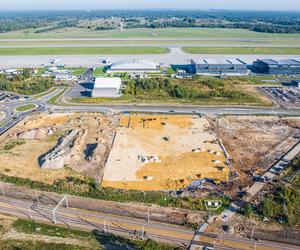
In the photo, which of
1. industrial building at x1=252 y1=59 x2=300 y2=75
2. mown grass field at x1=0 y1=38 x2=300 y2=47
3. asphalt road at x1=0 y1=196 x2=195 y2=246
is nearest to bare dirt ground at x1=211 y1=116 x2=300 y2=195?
asphalt road at x1=0 y1=196 x2=195 y2=246

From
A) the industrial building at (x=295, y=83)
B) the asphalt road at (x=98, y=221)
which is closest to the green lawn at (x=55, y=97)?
the asphalt road at (x=98, y=221)

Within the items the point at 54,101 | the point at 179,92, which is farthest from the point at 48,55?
the point at 179,92

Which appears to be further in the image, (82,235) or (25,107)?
(25,107)

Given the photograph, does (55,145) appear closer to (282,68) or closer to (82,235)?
(82,235)

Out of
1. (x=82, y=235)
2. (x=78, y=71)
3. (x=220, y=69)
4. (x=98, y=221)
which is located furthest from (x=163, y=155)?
(x=78, y=71)

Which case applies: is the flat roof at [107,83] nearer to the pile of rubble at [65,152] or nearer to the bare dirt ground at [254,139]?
the pile of rubble at [65,152]

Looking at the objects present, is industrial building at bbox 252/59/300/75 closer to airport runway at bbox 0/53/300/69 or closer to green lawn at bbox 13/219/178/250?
airport runway at bbox 0/53/300/69

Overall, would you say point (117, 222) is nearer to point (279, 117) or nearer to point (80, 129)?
point (80, 129)
